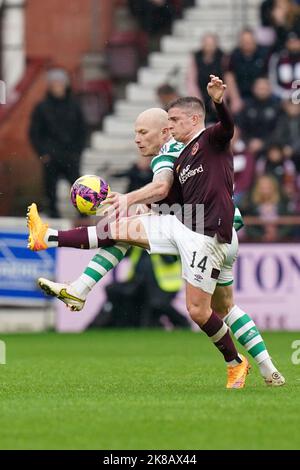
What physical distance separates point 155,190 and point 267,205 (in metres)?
8.68

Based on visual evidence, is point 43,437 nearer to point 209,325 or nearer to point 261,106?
point 209,325

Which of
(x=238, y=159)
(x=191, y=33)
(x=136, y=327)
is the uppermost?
(x=191, y=33)

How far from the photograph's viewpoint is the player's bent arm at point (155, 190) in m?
10.0

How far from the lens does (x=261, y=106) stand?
766 inches

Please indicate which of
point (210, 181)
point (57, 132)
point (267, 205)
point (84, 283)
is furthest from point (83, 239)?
point (57, 132)

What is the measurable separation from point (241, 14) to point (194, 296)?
40.7 ft

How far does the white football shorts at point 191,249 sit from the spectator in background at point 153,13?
12440 millimetres

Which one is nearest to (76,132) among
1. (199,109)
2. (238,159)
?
(238,159)

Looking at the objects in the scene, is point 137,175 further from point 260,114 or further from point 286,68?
point 286,68

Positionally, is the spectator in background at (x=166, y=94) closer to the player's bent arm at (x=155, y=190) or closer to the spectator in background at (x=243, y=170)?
the spectator in background at (x=243, y=170)

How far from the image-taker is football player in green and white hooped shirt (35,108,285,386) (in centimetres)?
1016

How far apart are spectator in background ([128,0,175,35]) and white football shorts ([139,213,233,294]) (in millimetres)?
12440

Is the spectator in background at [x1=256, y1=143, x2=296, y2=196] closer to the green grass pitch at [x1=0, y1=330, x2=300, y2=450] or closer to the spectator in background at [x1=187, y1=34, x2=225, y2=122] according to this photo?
the spectator in background at [x1=187, y1=34, x2=225, y2=122]

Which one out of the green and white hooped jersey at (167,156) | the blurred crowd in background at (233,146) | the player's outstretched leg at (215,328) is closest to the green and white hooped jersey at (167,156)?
the green and white hooped jersey at (167,156)
